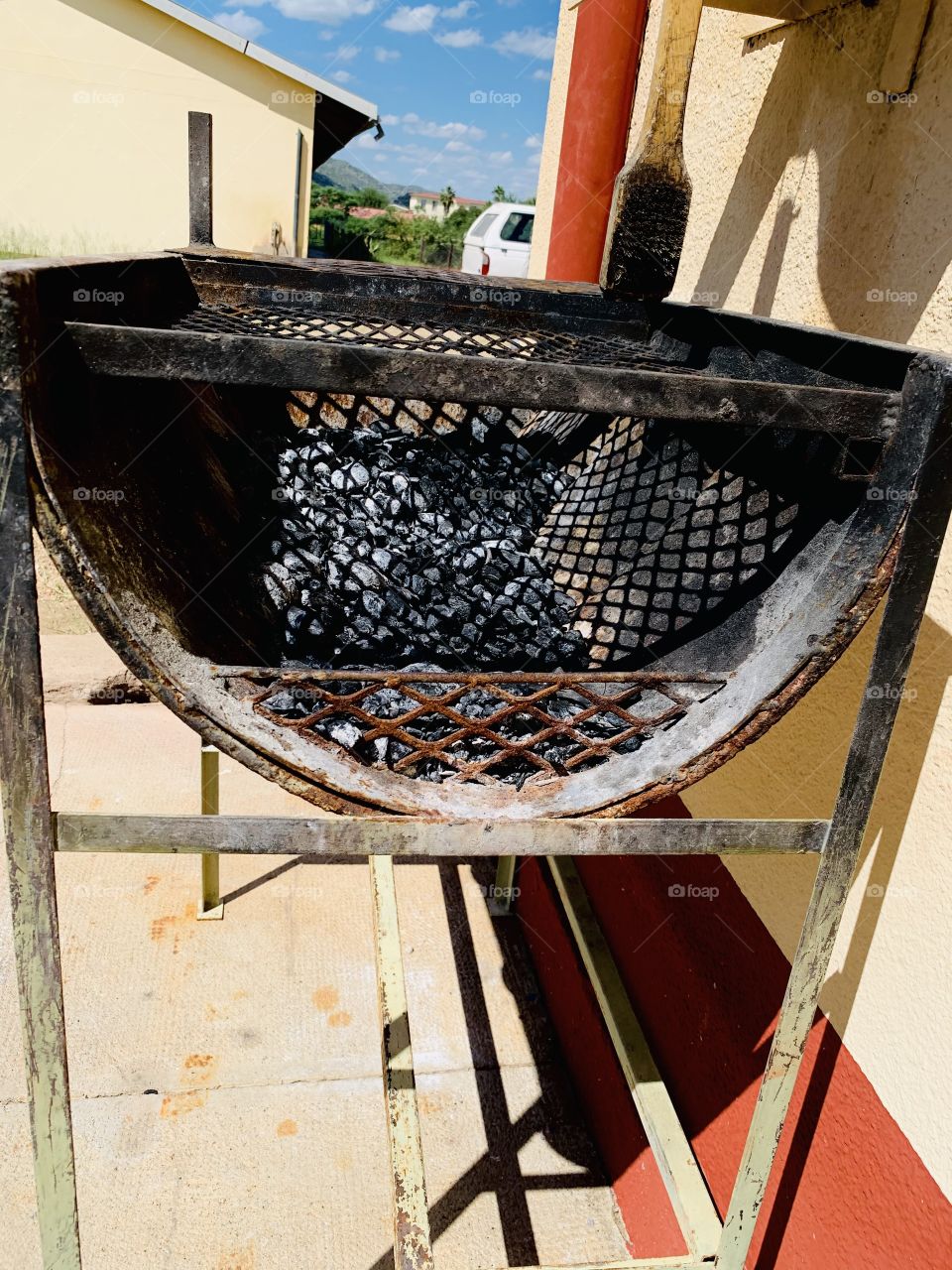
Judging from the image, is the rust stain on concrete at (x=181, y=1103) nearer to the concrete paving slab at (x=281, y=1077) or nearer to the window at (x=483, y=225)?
the concrete paving slab at (x=281, y=1077)

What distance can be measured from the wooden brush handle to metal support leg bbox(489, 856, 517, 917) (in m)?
2.30

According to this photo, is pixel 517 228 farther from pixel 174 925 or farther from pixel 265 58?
pixel 174 925

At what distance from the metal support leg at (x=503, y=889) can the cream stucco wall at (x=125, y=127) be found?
11.5 m

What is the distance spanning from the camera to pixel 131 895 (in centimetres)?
311

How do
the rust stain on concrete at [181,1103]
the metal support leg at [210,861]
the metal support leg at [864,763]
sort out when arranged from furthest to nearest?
1. the metal support leg at [210,861]
2. the rust stain on concrete at [181,1103]
3. the metal support leg at [864,763]

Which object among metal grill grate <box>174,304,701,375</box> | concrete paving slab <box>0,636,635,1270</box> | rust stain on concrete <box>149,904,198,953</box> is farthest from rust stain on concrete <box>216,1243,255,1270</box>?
metal grill grate <box>174,304,701,375</box>

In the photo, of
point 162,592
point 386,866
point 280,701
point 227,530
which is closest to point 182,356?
point 162,592

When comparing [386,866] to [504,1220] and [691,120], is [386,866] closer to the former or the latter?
[504,1220]

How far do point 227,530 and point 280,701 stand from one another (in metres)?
0.49

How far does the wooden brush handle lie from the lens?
172cm

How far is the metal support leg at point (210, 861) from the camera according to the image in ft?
9.04

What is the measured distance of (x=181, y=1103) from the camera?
247cm

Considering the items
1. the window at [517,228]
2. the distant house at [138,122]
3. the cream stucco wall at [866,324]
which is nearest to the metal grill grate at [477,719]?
the cream stucco wall at [866,324]

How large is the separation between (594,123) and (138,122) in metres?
10.8
